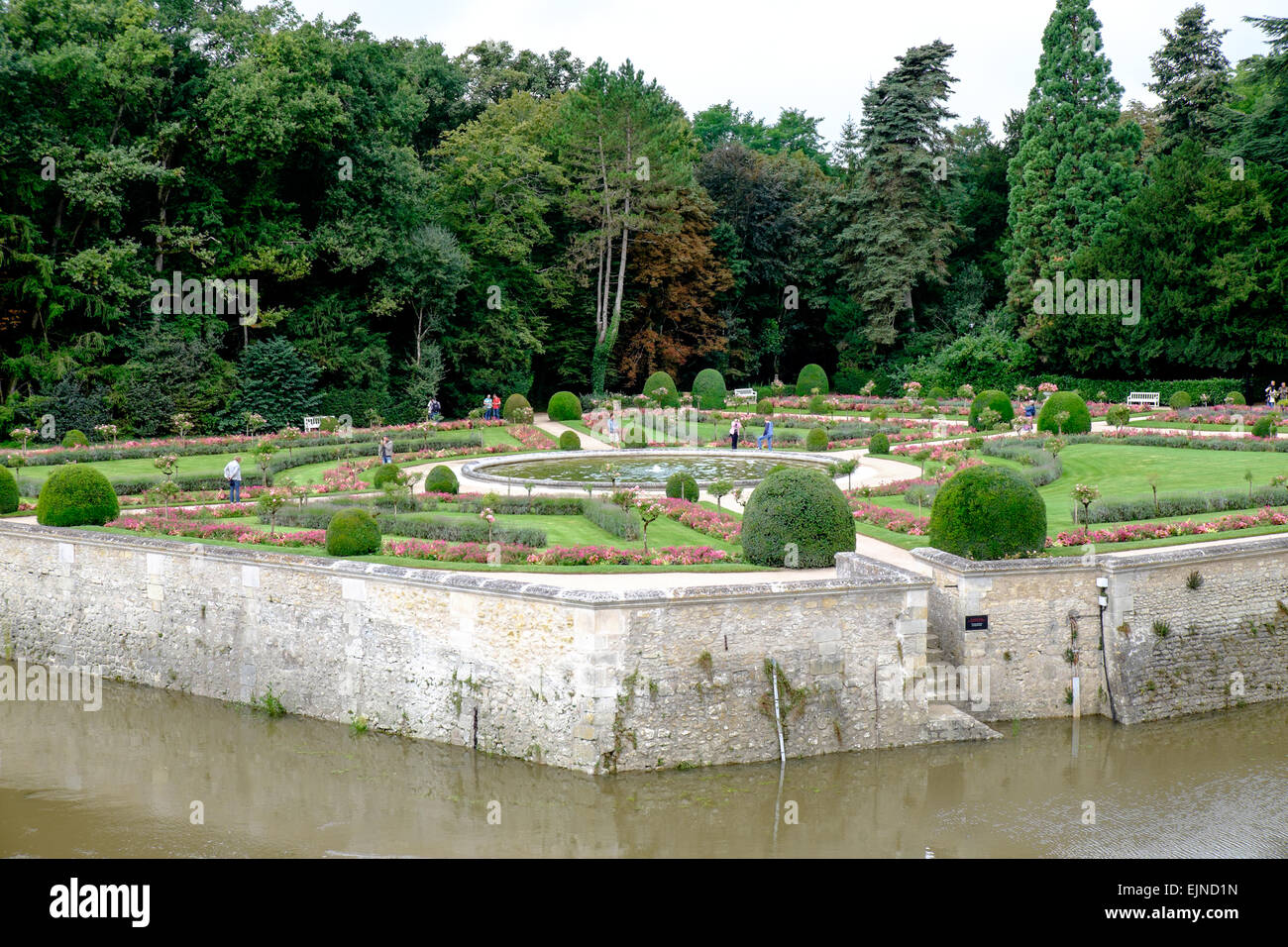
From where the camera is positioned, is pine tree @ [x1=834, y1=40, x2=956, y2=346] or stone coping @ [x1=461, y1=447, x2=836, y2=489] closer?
stone coping @ [x1=461, y1=447, x2=836, y2=489]

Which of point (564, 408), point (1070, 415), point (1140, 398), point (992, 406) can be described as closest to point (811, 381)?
point (564, 408)

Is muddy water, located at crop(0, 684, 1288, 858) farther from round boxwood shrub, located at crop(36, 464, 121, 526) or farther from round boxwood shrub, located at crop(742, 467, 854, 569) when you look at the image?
round boxwood shrub, located at crop(36, 464, 121, 526)

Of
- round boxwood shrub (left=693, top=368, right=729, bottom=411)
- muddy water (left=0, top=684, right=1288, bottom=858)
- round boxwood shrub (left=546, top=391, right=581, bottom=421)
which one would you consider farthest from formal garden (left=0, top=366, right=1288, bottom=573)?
muddy water (left=0, top=684, right=1288, bottom=858)

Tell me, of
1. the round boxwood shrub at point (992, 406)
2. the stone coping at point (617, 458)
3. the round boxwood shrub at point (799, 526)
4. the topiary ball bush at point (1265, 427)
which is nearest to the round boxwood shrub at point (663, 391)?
the stone coping at point (617, 458)

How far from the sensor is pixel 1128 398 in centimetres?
3931

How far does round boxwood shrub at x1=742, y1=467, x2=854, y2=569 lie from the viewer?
16.5 m

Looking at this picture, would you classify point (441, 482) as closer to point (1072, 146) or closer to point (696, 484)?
point (696, 484)

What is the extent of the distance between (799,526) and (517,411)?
76.1 ft

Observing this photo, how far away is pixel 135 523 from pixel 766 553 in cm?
1094

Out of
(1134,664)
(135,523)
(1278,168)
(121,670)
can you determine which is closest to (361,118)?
(135,523)

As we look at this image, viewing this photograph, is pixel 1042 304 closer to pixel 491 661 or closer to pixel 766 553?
pixel 766 553

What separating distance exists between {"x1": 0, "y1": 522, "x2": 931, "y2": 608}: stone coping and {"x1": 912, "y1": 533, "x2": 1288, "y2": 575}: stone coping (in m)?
1.13

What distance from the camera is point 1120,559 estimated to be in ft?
50.5

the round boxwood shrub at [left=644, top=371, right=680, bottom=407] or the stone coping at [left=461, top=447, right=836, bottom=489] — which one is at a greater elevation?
the round boxwood shrub at [left=644, top=371, right=680, bottom=407]
